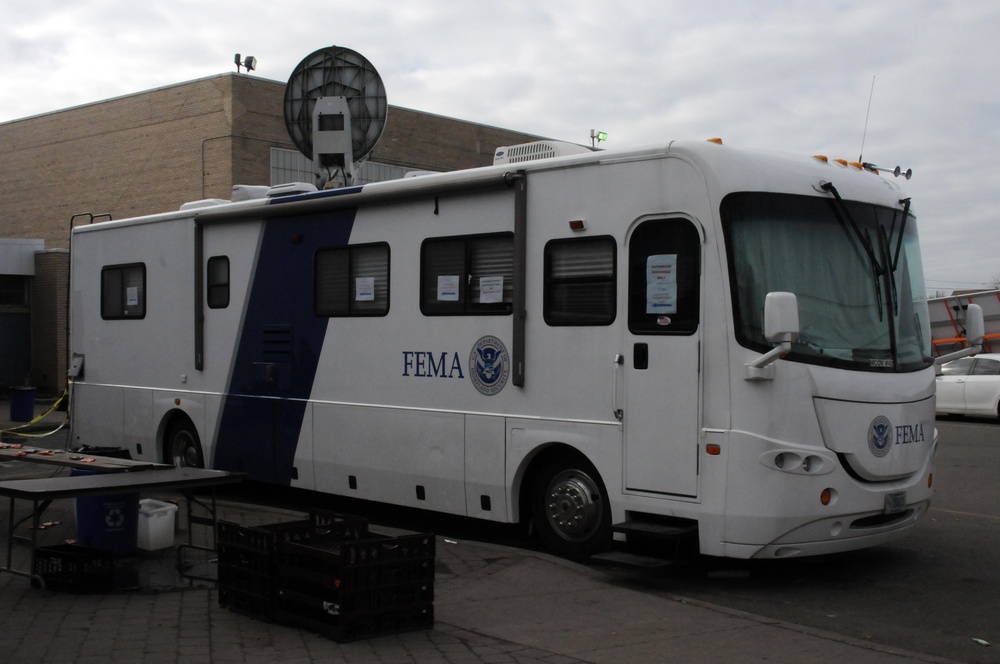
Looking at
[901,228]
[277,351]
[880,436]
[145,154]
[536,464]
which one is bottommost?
[536,464]

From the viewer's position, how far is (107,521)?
8609mm

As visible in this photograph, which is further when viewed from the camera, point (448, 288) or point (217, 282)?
point (217, 282)

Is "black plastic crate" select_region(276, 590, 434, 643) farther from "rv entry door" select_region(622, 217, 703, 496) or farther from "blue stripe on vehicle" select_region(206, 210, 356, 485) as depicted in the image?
"blue stripe on vehicle" select_region(206, 210, 356, 485)

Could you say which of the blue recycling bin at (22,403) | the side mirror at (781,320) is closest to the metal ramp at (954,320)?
the side mirror at (781,320)

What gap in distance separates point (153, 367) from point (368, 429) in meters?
4.09

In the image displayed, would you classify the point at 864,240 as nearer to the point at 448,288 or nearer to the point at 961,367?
the point at 448,288

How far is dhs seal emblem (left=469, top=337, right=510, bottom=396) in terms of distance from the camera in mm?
9305

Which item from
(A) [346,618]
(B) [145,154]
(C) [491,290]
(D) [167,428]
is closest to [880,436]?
(C) [491,290]

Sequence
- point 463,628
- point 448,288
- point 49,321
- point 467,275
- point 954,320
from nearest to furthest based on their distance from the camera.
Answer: point 463,628, point 467,275, point 448,288, point 954,320, point 49,321

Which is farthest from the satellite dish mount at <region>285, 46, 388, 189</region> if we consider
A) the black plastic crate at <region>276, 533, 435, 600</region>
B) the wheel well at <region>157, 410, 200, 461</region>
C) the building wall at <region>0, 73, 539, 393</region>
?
the building wall at <region>0, 73, 539, 393</region>

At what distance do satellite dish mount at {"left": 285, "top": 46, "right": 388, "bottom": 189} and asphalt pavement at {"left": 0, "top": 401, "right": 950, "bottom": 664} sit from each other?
8362 millimetres

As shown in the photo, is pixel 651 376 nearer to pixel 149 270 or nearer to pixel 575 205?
pixel 575 205

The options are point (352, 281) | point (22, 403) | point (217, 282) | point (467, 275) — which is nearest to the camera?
point (467, 275)

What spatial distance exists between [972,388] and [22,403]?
20.3m
